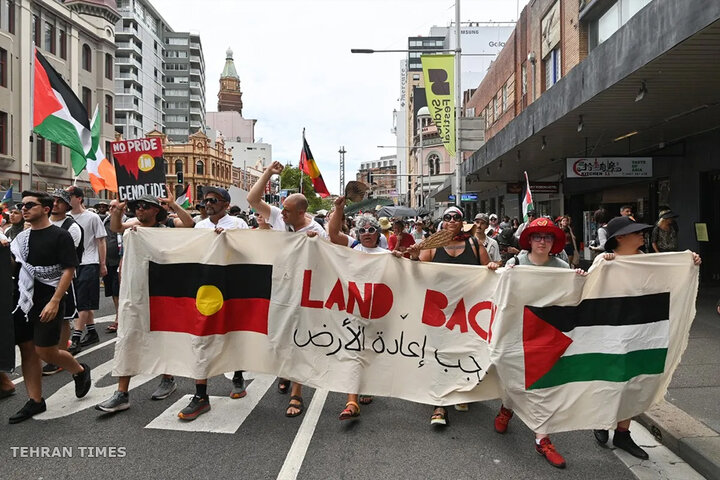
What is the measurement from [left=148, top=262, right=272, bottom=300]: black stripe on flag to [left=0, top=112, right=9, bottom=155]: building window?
30.5 meters

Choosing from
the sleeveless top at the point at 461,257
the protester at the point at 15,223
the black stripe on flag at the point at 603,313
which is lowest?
the black stripe on flag at the point at 603,313

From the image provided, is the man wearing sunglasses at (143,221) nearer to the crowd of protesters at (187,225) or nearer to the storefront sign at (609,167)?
the crowd of protesters at (187,225)

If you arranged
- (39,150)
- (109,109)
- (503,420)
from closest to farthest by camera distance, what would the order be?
(503,420) < (39,150) < (109,109)

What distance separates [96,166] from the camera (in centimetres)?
1020

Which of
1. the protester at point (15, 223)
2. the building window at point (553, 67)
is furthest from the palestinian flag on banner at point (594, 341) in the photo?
the building window at point (553, 67)

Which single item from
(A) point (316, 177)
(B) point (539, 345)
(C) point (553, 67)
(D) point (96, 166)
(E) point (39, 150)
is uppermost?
(C) point (553, 67)

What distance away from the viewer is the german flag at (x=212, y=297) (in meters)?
4.55

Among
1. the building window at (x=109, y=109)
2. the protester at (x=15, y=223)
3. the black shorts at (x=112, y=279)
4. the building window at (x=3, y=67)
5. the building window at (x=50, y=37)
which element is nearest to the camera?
the protester at (x=15, y=223)

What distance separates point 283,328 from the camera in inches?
176

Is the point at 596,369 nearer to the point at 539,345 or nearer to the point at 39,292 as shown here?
the point at 539,345

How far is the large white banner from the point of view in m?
3.79

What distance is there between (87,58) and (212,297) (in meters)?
41.1

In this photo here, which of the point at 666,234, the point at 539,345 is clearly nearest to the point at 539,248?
the point at 539,345

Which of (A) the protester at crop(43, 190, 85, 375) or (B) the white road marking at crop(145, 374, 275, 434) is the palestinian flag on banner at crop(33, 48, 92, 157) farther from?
(B) the white road marking at crop(145, 374, 275, 434)
